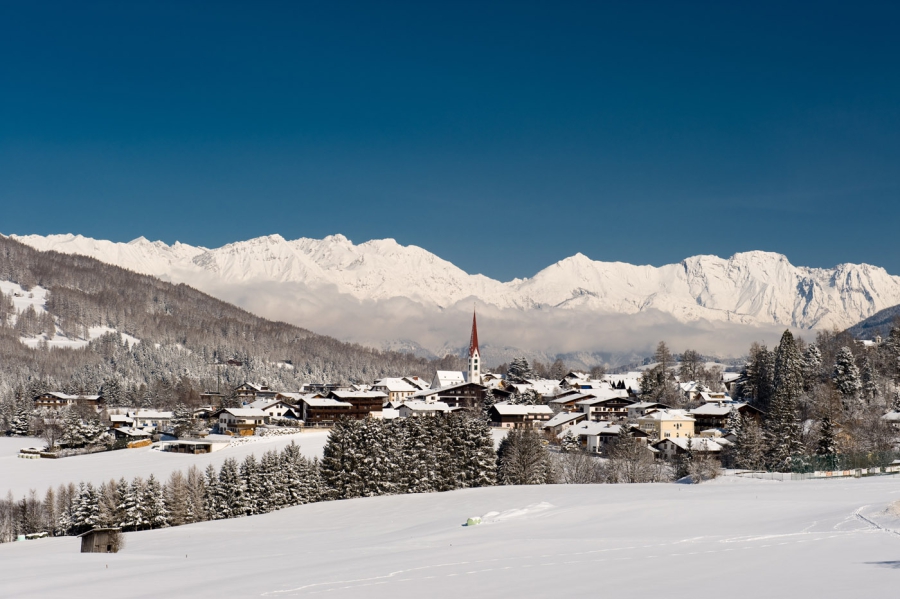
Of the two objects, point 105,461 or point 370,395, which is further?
point 370,395

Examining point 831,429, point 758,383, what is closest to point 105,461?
point 831,429

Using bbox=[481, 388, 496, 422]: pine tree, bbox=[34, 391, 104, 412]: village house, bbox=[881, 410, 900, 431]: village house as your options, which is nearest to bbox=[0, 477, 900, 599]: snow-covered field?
bbox=[881, 410, 900, 431]: village house

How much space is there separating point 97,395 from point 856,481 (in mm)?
149154

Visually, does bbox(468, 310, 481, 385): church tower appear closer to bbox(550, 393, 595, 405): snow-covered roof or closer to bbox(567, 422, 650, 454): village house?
bbox(550, 393, 595, 405): snow-covered roof

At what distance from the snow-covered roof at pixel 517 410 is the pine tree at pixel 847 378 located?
122 feet

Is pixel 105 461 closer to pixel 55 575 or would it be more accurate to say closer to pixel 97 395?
pixel 55 575

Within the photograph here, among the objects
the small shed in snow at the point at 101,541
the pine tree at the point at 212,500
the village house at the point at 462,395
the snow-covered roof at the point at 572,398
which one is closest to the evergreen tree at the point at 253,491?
the pine tree at the point at 212,500

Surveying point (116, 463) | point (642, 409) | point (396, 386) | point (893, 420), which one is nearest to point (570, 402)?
point (642, 409)

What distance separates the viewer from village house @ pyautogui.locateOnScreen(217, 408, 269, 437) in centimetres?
11000

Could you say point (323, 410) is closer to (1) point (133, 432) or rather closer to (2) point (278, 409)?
(2) point (278, 409)

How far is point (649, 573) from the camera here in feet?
64.4

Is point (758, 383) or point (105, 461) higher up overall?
point (758, 383)

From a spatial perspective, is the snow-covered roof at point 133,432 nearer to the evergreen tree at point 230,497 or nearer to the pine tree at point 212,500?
the pine tree at point 212,500

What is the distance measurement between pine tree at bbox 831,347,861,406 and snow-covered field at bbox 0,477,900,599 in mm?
49294
